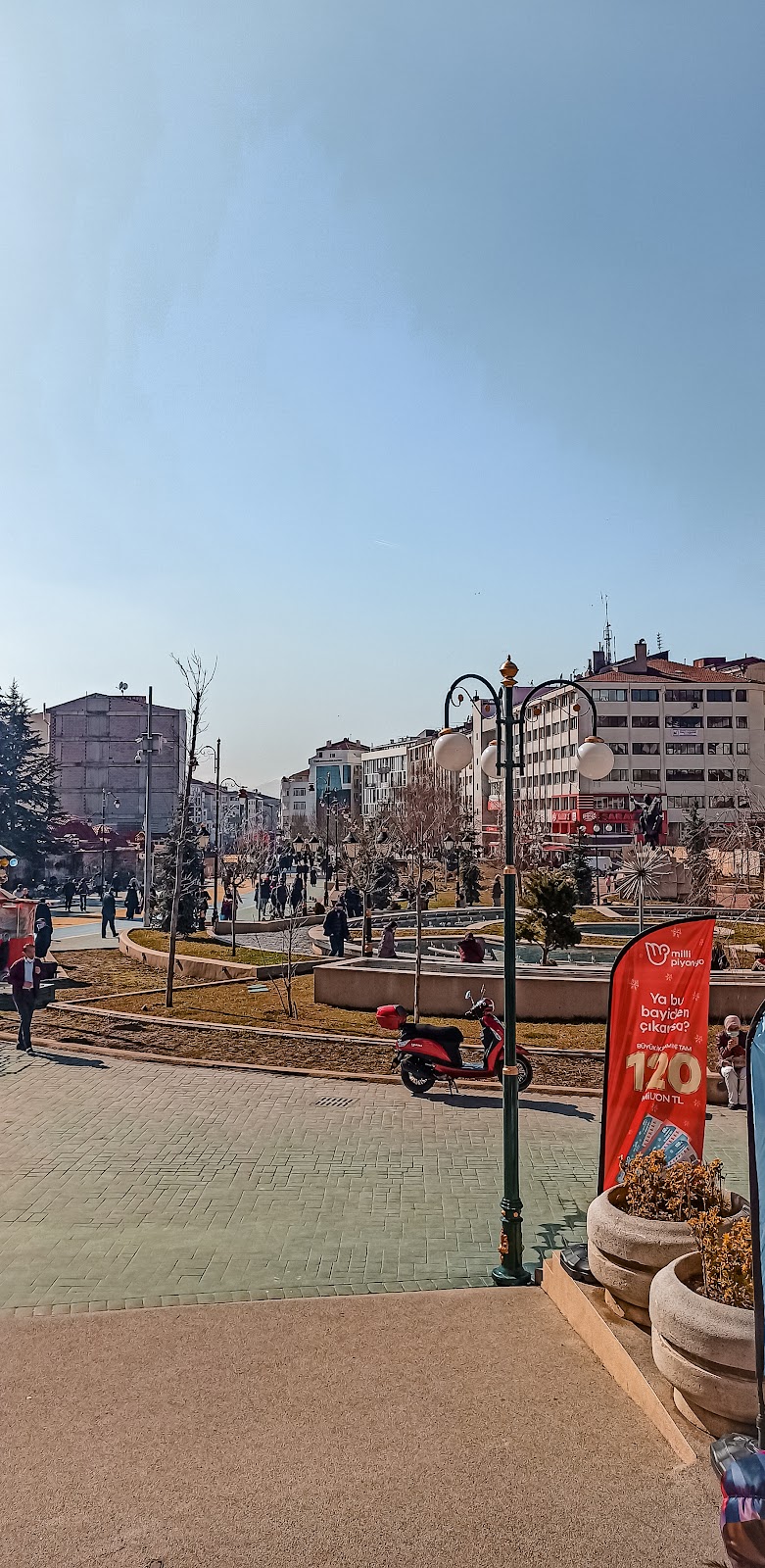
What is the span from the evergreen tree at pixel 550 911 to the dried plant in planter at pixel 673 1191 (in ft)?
49.9

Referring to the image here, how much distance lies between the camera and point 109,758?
77.1 metres

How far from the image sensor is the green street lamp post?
725 cm

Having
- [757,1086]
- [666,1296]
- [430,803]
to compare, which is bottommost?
[666,1296]

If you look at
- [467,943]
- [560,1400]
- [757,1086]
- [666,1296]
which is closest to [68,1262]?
[560,1400]

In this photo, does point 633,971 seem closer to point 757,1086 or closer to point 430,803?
Result: point 757,1086

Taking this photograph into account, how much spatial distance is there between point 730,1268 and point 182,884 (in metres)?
25.3

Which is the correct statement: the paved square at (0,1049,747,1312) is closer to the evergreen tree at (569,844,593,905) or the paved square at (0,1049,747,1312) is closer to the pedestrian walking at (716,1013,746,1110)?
the pedestrian walking at (716,1013,746,1110)

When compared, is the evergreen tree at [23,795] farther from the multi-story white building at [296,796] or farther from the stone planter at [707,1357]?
the multi-story white building at [296,796]

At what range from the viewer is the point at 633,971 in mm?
7172

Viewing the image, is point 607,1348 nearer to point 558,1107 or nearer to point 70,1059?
point 558,1107

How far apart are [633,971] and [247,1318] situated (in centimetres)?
336

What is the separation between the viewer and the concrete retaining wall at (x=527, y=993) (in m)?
15.5

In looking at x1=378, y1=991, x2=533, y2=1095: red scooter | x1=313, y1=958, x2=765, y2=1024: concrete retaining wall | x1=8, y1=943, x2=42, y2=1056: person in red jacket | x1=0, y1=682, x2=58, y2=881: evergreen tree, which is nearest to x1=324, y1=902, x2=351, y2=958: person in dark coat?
x1=313, y1=958, x2=765, y2=1024: concrete retaining wall

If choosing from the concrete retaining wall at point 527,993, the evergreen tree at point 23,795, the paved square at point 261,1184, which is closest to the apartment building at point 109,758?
the evergreen tree at point 23,795
